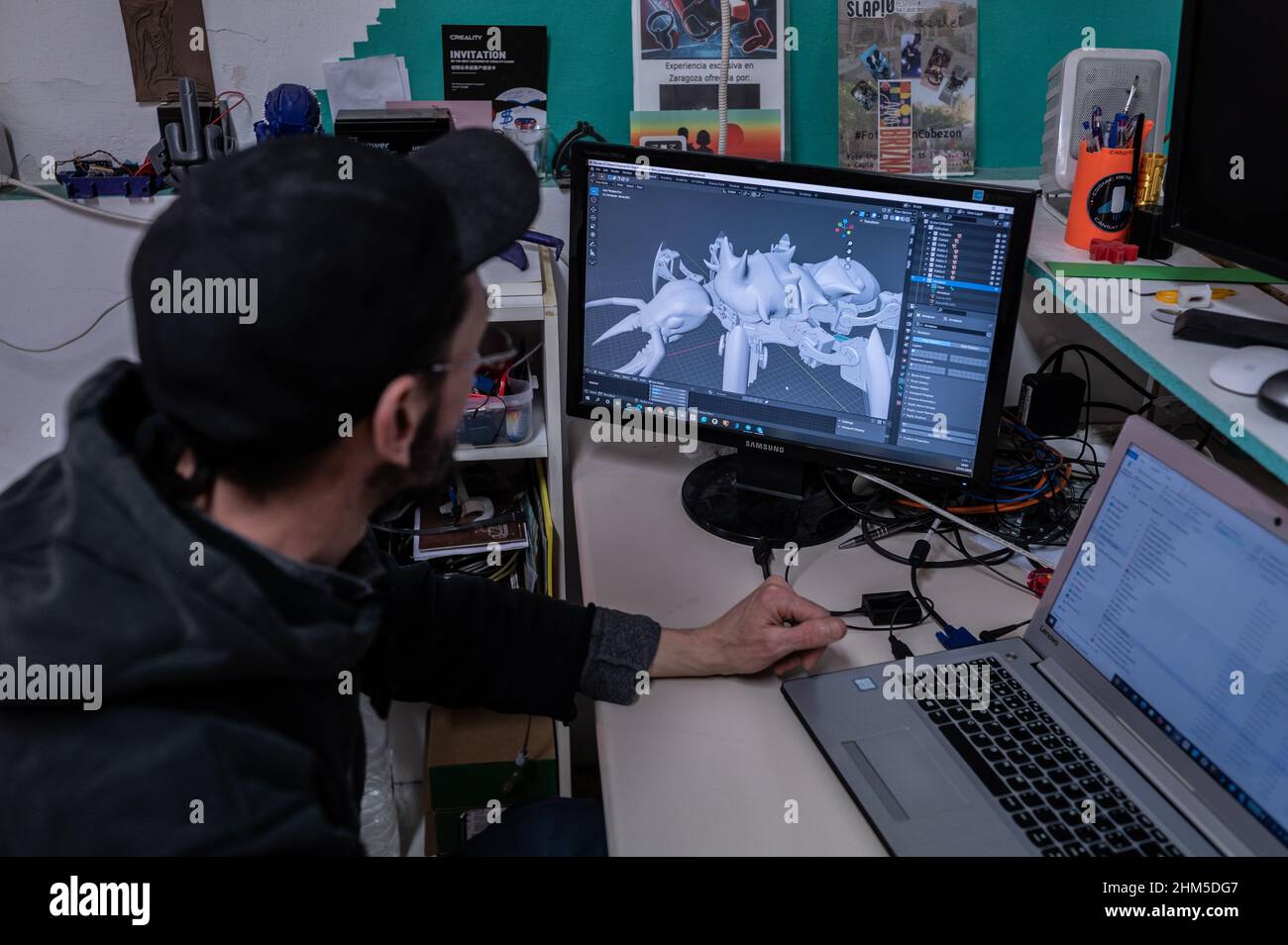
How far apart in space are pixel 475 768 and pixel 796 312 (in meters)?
0.91

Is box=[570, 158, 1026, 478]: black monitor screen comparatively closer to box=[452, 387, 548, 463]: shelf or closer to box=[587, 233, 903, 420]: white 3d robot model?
box=[587, 233, 903, 420]: white 3d robot model

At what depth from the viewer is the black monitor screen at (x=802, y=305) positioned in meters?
1.20

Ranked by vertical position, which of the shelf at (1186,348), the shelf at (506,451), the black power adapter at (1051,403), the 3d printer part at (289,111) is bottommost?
the shelf at (506,451)

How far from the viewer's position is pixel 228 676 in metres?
0.66

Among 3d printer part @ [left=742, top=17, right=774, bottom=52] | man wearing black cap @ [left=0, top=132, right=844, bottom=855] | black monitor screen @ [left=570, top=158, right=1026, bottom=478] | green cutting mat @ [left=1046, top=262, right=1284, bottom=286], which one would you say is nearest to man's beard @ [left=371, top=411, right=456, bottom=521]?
man wearing black cap @ [left=0, top=132, right=844, bottom=855]

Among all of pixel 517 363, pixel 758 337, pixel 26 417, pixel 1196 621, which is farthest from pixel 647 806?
pixel 26 417

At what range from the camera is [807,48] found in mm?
1585

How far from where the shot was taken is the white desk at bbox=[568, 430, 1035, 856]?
0.90 metres

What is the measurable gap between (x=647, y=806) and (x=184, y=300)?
22.7 inches

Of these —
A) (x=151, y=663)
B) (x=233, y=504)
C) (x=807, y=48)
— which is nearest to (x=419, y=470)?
(x=233, y=504)

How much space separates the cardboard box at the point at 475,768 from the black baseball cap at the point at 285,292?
1053 mm

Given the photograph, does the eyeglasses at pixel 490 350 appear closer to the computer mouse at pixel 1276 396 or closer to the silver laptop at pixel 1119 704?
the silver laptop at pixel 1119 704

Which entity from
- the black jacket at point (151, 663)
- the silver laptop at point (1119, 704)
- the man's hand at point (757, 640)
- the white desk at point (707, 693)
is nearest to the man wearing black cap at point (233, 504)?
the black jacket at point (151, 663)

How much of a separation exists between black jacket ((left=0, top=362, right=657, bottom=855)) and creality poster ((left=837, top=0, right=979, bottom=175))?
1.21 meters
